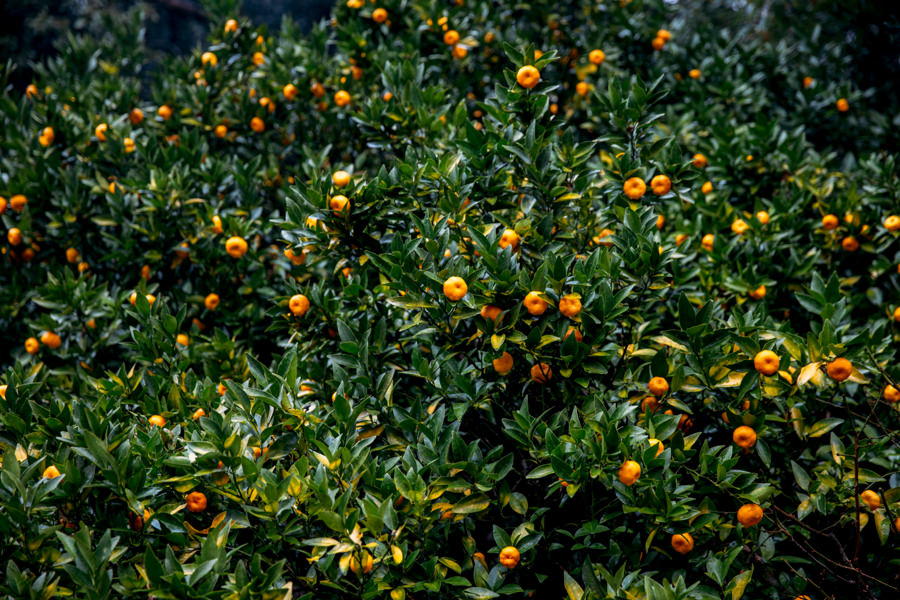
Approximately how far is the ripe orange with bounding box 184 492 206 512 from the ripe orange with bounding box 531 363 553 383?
0.95 meters

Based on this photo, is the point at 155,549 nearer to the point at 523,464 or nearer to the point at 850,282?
the point at 523,464

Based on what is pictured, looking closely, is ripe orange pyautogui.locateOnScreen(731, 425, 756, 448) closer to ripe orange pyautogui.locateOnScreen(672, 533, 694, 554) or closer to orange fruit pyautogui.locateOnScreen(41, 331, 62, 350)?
ripe orange pyautogui.locateOnScreen(672, 533, 694, 554)

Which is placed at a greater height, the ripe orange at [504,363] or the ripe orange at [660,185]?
the ripe orange at [660,185]

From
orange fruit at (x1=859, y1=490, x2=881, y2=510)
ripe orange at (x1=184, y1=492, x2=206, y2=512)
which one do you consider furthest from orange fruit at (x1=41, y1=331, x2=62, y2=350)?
orange fruit at (x1=859, y1=490, x2=881, y2=510)

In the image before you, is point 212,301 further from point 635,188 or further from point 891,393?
point 891,393

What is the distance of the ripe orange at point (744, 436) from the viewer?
1910mm

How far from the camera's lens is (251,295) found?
9.60 feet

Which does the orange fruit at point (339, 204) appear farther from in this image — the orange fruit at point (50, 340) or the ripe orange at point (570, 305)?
the orange fruit at point (50, 340)

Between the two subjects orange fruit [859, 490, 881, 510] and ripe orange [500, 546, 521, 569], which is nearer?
ripe orange [500, 546, 521, 569]

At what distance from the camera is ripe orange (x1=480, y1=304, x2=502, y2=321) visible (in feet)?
6.04

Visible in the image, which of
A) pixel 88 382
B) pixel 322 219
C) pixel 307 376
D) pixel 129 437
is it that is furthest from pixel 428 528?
pixel 88 382

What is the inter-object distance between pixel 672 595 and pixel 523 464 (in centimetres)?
65

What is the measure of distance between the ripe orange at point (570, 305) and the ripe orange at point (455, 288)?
0.27 m

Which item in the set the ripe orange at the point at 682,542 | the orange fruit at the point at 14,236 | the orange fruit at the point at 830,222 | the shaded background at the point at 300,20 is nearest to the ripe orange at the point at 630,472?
the ripe orange at the point at 682,542
